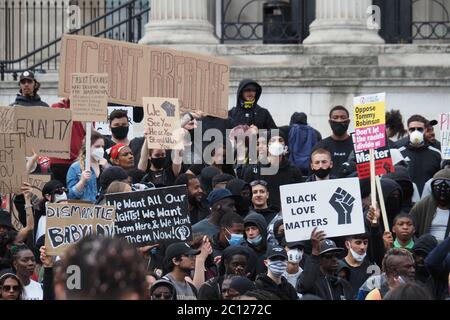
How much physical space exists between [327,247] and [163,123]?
3.72 metres

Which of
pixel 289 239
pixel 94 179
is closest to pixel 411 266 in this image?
pixel 289 239

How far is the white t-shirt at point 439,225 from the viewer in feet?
48.5

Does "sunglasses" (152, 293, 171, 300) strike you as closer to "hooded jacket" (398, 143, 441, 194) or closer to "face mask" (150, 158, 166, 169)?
"face mask" (150, 158, 166, 169)

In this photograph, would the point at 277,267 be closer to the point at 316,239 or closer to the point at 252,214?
the point at 316,239

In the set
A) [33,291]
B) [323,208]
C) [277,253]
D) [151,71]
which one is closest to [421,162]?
[151,71]

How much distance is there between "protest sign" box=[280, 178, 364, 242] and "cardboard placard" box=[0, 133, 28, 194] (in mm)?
2887

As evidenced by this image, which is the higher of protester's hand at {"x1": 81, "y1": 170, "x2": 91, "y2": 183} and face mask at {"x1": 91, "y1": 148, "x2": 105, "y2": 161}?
face mask at {"x1": 91, "y1": 148, "x2": 105, "y2": 161}

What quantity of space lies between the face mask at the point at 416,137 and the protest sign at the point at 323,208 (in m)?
4.03

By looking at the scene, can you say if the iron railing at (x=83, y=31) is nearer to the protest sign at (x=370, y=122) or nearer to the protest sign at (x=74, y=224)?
the protest sign at (x=370, y=122)

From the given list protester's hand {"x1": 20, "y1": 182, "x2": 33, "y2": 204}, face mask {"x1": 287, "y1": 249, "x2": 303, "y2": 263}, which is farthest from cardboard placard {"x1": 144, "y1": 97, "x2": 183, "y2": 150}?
face mask {"x1": 287, "y1": 249, "x2": 303, "y2": 263}

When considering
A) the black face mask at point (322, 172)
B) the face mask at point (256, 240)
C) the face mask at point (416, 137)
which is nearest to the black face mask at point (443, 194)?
the black face mask at point (322, 172)

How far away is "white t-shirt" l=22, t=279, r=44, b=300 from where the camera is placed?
1277 centimetres

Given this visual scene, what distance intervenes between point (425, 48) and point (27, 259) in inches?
488
